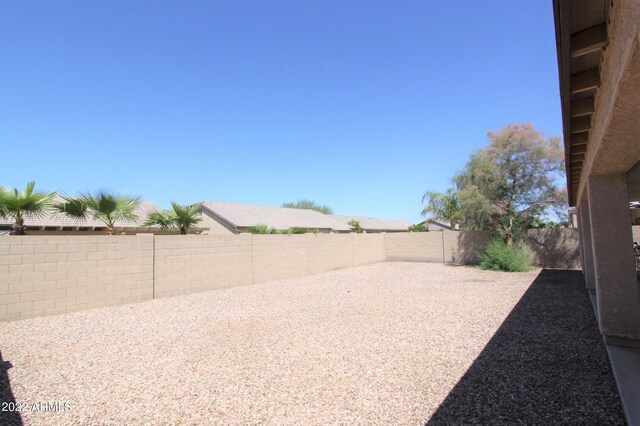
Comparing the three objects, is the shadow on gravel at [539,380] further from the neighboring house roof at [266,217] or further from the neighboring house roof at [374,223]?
the neighboring house roof at [374,223]

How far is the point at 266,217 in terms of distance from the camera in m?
27.4

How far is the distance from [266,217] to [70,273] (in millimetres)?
19877

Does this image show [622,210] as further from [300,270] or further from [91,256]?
[300,270]

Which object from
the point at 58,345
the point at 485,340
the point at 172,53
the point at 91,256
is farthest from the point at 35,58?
the point at 485,340

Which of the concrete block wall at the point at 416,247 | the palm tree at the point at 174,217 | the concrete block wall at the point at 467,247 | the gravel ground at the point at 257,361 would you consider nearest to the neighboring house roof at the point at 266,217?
the concrete block wall at the point at 416,247

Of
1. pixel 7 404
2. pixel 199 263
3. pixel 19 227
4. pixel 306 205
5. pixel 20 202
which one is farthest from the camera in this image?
pixel 306 205

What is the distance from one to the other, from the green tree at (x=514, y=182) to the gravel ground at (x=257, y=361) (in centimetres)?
840

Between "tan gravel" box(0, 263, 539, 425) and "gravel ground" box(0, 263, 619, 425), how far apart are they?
20mm

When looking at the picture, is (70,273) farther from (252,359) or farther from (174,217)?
(252,359)

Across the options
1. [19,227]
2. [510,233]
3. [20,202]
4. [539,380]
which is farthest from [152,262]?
[510,233]

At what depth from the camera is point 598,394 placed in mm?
3205

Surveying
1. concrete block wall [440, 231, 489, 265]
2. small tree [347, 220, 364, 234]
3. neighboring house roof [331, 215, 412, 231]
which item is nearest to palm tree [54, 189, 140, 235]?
concrete block wall [440, 231, 489, 265]

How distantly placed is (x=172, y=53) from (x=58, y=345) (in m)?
10.0

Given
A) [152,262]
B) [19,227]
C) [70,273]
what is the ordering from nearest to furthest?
[19,227]
[70,273]
[152,262]
